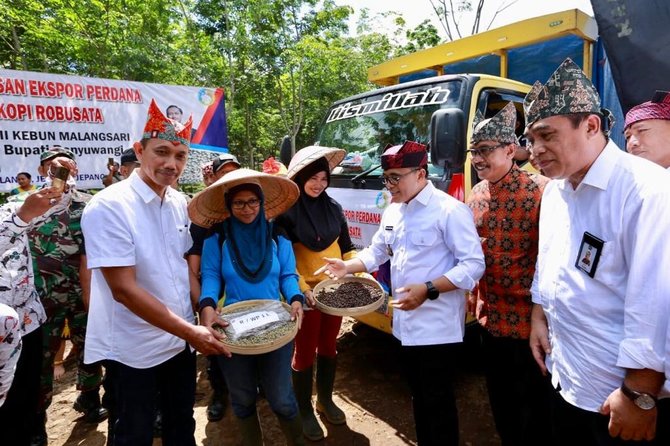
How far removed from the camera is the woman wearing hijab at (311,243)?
8.57 ft

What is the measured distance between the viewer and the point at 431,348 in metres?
2.13

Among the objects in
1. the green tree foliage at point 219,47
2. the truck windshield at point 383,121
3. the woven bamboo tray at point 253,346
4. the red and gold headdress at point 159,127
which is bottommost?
Result: the woven bamboo tray at point 253,346

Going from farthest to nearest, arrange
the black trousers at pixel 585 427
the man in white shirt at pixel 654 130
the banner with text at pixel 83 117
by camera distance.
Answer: the banner with text at pixel 83 117, the man in white shirt at pixel 654 130, the black trousers at pixel 585 427

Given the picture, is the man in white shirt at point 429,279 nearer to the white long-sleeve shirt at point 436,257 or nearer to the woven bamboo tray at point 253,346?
the white long-sleeve shirt at point 436,257

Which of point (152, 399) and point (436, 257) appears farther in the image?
point (436, 257)

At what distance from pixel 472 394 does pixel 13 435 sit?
3.11 m

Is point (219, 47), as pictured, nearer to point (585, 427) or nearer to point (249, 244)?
point (249, 244)

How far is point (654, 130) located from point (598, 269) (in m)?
1.15

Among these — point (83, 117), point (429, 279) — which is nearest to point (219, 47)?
point (83, 117)

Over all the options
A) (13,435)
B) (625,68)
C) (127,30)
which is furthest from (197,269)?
(127,30)

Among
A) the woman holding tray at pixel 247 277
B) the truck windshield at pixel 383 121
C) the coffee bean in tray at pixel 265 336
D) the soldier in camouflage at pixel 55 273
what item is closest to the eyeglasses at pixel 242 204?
the woman holding tray at pixel 247 277

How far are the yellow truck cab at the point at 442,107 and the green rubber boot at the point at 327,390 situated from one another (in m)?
0.52

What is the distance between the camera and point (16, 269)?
2.00m

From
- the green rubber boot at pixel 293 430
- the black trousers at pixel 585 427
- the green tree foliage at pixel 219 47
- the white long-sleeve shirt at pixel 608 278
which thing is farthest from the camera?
the green tree foliage at pixel 219 47
